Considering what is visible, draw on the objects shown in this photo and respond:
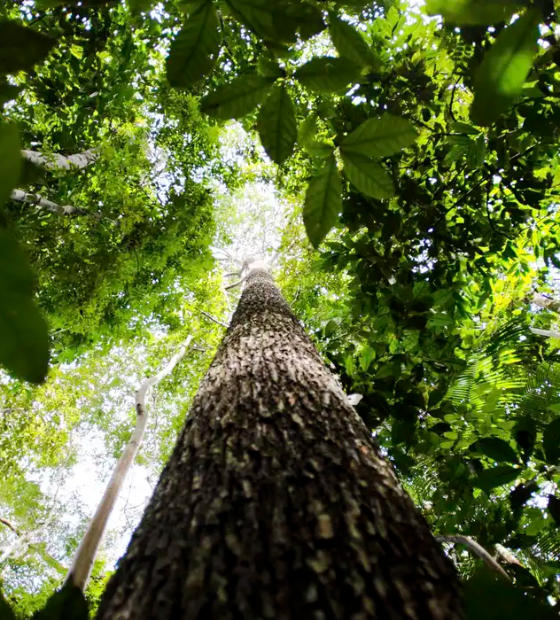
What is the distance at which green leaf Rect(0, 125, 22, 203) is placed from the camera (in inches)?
10.3

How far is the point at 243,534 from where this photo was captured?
0.86m

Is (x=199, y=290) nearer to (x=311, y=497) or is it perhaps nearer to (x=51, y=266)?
(x=51, y=266)

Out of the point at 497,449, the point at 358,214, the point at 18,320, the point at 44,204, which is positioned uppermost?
the point at 44,204

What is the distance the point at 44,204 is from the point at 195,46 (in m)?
3.97

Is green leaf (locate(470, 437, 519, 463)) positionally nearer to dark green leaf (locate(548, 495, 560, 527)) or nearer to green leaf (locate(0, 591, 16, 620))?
dark green leaf (locate(548, 495, 560, 527))

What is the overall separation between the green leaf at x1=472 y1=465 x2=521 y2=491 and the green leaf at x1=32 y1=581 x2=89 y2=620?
Result: 1.13 meters

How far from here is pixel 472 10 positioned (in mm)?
461

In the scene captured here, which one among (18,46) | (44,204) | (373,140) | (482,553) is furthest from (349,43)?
(44,204)

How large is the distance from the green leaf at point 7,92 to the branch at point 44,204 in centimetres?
321

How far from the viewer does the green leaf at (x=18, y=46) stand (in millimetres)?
378

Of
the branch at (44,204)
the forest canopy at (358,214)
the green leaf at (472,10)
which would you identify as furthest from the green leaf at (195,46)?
the branch at (44,204)

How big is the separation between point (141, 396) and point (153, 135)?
381 centimetres

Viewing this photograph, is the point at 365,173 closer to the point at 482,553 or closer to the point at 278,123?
the point at 278,123

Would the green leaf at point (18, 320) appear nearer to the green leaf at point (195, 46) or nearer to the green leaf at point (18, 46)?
the green leaf at point (18, 46)
